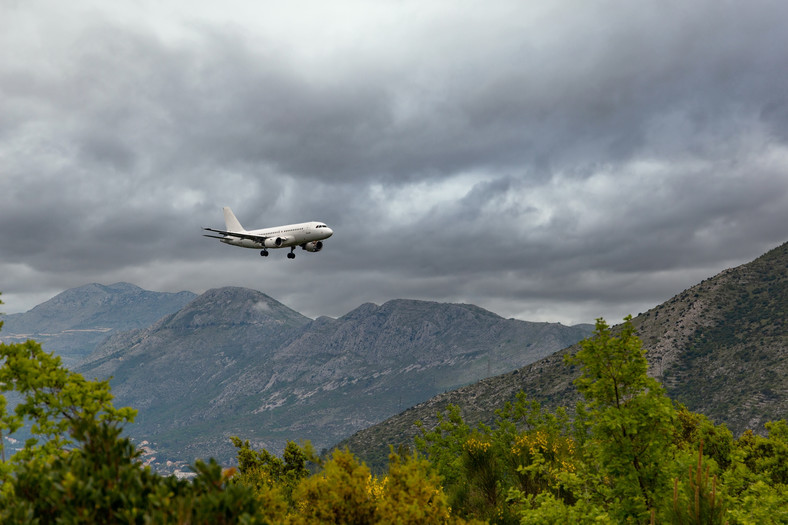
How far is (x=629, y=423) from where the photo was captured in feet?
51.9

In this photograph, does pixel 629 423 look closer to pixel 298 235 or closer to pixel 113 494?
pixel 113 494

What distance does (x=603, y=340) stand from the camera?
17281mm

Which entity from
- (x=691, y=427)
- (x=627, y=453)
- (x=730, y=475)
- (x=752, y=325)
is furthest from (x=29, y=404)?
(x=752, y=325)

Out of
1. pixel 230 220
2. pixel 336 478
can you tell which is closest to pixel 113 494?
pixel 336 478

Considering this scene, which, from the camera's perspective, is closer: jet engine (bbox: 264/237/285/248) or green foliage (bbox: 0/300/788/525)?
green foliage (bbox: 0/300/788/525)

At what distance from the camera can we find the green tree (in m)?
16.0

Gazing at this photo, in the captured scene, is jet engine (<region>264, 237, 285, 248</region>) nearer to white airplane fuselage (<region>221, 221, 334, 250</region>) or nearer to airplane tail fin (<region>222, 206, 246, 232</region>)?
white airplane fuselage (<region>221, 221, 334, 250</region>)

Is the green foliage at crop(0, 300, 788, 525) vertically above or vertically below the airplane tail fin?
below

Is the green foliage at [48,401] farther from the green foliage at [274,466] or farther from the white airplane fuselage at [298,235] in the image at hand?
the white airplane fuselage at [298,235]

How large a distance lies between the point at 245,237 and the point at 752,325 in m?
170

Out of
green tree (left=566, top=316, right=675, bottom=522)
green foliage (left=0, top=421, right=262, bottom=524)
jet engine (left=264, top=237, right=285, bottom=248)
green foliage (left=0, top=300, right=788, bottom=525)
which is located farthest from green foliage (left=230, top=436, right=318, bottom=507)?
green foliage (left=0, top=421, right=262, bottom=524)

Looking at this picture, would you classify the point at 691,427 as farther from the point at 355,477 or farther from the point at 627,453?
the point at 355,477

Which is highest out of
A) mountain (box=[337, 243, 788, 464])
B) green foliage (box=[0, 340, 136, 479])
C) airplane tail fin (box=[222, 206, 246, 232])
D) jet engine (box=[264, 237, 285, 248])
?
airplane tail fin (box=[222, 206, 246, 232])

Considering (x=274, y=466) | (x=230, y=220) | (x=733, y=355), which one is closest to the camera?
(x=274, y=466)
